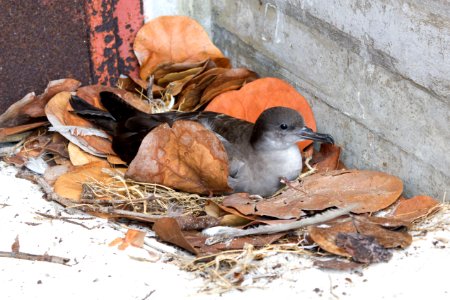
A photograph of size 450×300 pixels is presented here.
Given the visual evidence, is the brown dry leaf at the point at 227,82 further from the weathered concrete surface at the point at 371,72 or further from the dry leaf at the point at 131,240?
the dry leaf at the point at 131,240

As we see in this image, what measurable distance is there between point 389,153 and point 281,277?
38.7 inches

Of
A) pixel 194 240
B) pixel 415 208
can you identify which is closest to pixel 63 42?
pixel 194 240

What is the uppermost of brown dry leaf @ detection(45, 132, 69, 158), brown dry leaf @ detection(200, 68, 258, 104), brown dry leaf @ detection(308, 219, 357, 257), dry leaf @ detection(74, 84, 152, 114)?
brown dry leaf @ detection(200, 68, 258, 104)

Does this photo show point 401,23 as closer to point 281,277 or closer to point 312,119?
point 312,119

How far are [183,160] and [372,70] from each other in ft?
3.19

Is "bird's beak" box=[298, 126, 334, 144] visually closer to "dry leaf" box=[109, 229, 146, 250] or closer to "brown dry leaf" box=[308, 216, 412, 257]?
"brown dry leaf" box=[308, 216, 412, 257]

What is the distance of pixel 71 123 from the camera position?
4363 mm

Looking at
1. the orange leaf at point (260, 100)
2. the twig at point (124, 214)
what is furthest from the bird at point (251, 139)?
the twig at point (124, 214)

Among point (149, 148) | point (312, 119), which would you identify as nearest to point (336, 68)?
point (312, 119)

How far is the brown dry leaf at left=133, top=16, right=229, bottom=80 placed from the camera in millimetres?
4797

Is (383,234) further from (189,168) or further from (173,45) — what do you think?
(173,45)

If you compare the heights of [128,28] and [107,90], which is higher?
[128,28]

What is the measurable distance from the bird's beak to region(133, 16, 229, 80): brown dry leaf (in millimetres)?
886

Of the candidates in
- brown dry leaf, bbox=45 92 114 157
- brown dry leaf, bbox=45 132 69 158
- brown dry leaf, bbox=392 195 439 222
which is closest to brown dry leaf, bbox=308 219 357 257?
brown dry leaf, bbox=392 195 439 222
